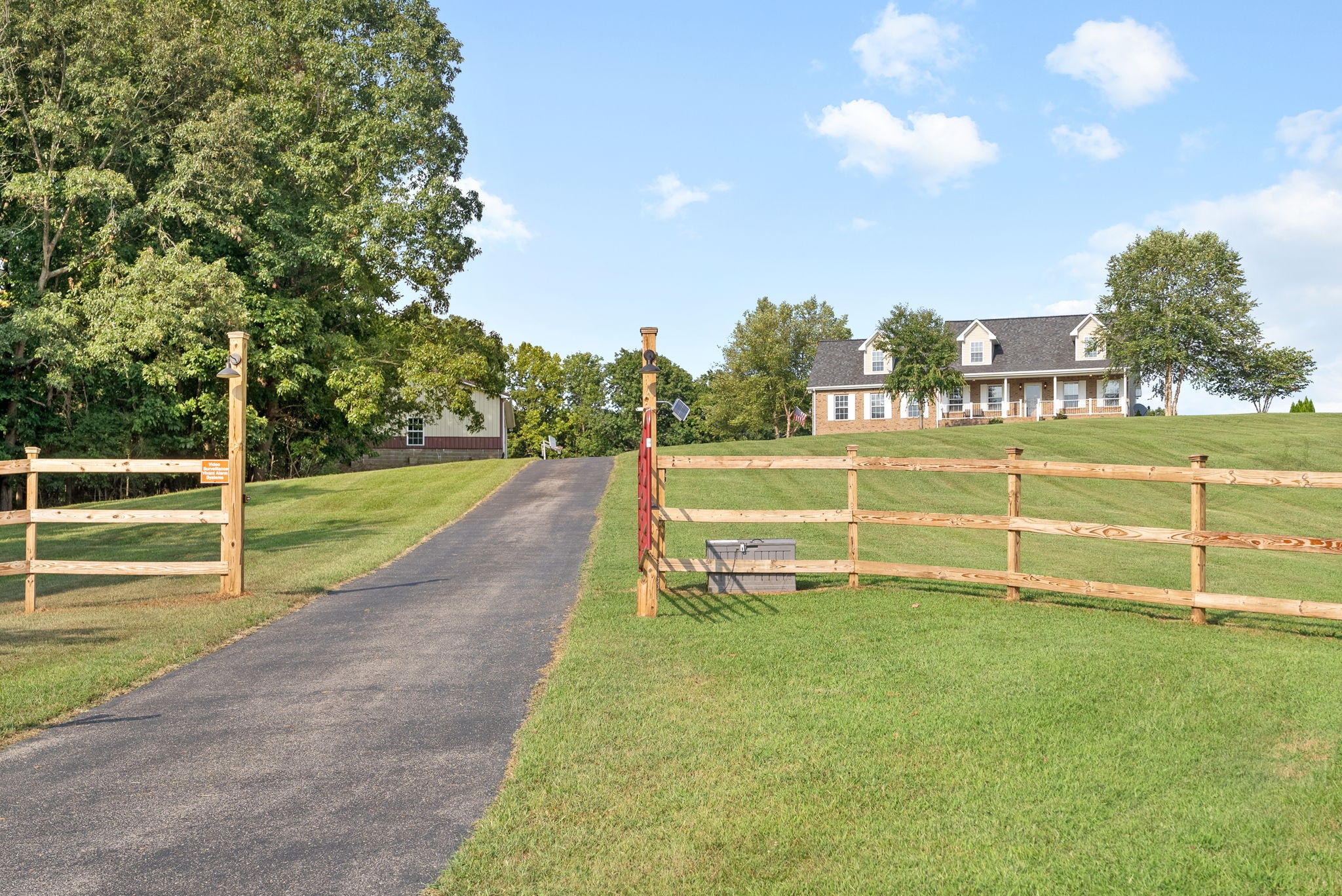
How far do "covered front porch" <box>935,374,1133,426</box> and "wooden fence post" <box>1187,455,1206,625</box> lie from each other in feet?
157

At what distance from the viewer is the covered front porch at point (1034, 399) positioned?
5716 cm

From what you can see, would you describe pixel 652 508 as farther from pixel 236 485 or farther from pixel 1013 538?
pixel 236 485

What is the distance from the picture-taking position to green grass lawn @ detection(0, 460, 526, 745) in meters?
8.48

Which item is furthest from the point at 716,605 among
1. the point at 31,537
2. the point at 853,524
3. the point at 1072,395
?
the point at 1072,395

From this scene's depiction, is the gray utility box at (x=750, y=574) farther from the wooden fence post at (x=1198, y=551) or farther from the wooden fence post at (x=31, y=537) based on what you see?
the wooden fence post at (x=31, y=537)

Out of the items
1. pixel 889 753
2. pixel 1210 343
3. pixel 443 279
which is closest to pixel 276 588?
pixel 889 753

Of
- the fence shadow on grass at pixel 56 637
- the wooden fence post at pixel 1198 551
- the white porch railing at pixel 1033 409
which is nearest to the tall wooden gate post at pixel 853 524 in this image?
the wooden fence post at pixel 1198 551

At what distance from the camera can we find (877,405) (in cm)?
6034

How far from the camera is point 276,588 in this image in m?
13.6

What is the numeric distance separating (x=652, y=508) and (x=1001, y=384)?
5226cm

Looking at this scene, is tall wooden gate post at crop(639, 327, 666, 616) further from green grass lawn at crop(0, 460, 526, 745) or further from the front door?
the front door

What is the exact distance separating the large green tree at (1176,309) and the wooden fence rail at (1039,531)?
4932cm

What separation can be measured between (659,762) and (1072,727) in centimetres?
281

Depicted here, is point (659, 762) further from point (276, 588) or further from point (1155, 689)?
point (276, 588)
